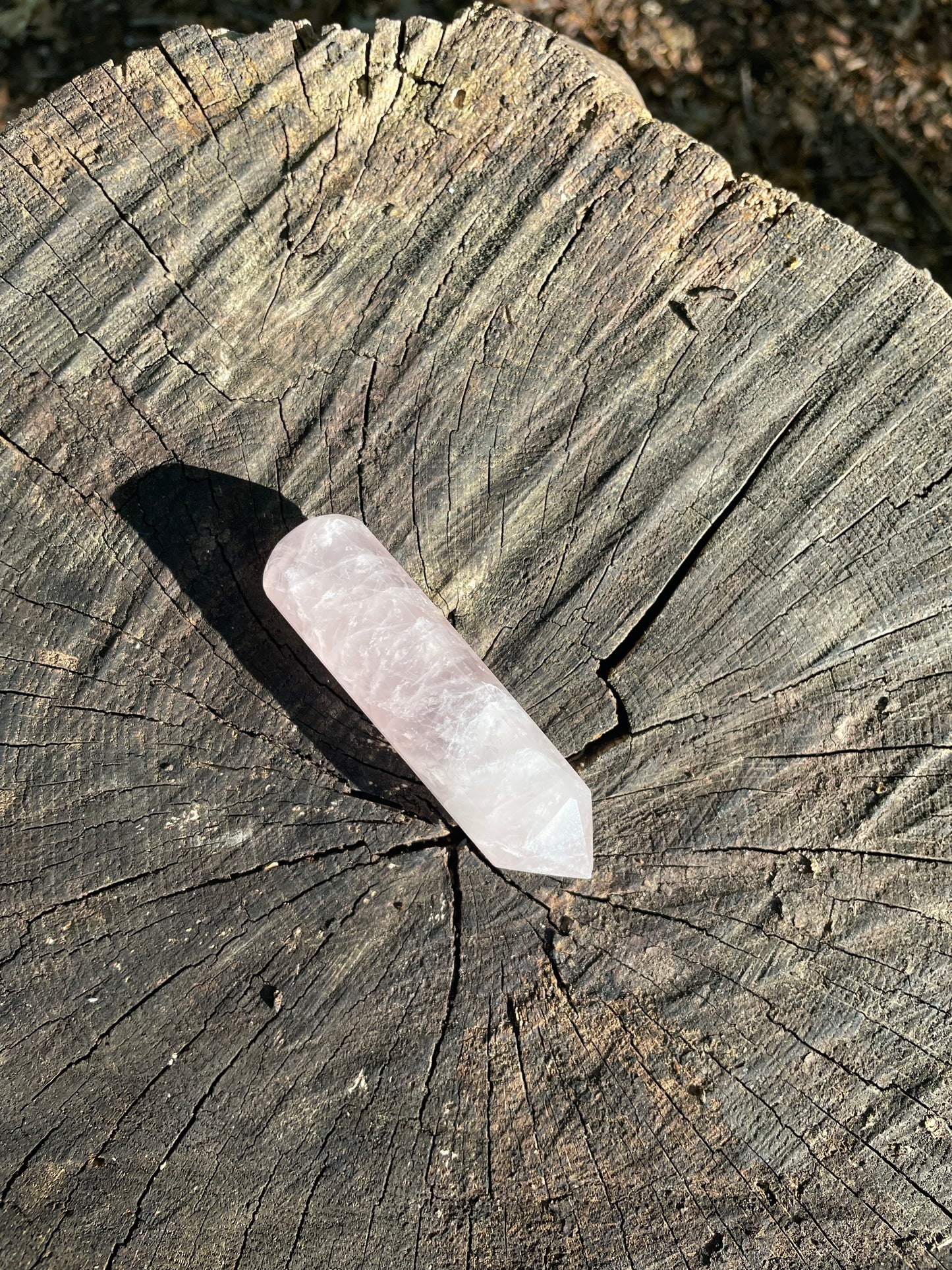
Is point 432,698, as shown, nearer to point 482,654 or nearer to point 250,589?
point 482,654

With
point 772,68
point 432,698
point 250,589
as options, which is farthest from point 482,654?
point 772,68

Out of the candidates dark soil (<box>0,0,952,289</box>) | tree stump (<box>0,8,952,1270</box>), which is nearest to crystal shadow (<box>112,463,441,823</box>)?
tree stump (<box>0,8,952,1270</box>)

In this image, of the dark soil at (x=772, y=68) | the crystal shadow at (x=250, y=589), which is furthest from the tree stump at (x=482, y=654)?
the dark soil at (x=772, y=68)

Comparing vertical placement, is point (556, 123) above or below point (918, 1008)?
above

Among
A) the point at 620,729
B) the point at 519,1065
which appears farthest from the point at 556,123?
the point at 519,1065

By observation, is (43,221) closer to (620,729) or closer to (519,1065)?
(620,729)

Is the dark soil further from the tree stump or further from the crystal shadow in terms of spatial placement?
the crystal shadow

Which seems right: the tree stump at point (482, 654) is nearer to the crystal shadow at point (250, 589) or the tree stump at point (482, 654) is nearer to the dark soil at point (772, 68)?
the crystal shadow at point (250, 589)

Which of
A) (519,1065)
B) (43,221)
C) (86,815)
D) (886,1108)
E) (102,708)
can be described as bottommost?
(886,1108)
